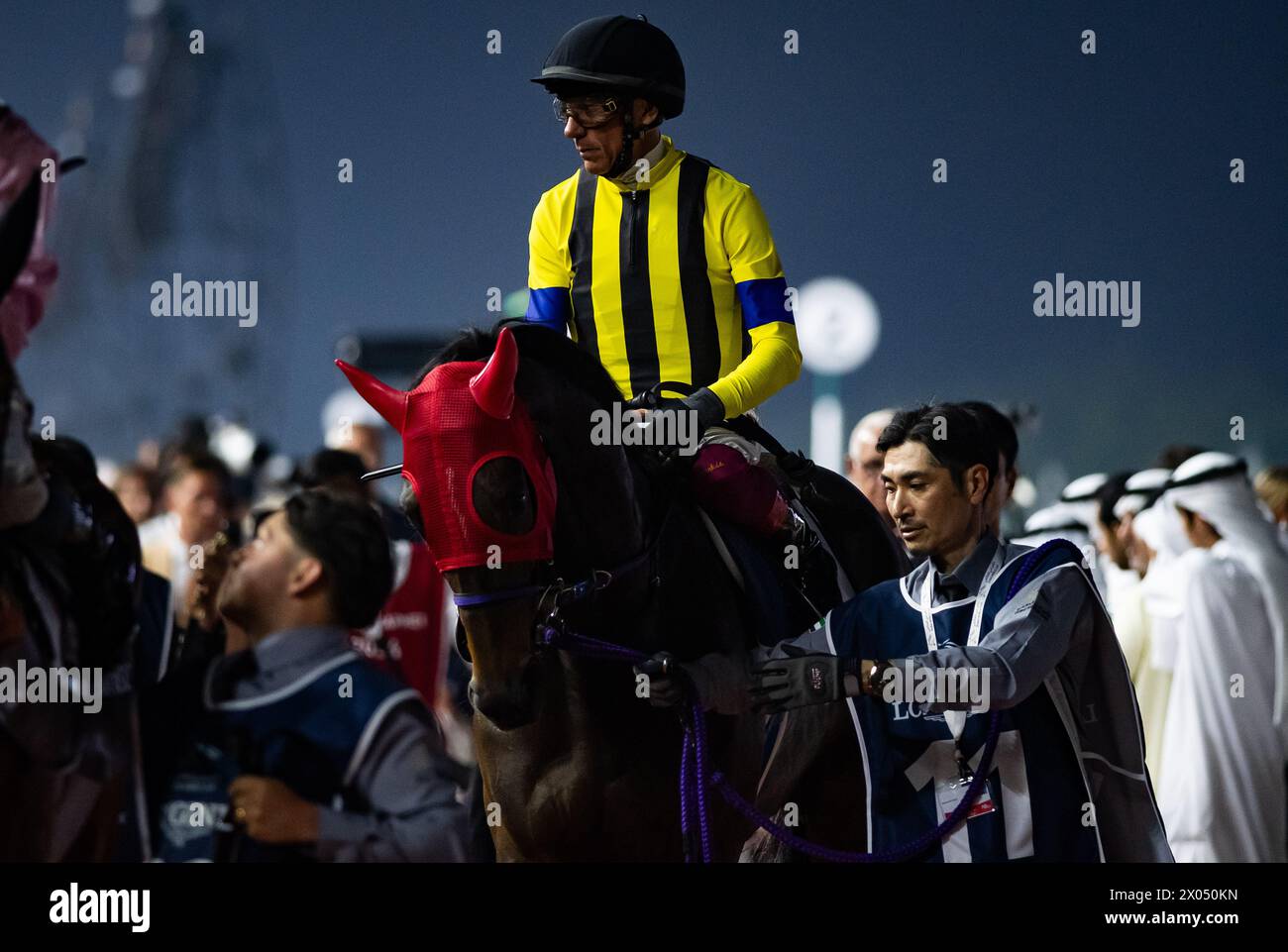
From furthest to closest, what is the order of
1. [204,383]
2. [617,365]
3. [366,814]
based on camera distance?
[204,383], [617,365], [366,814]

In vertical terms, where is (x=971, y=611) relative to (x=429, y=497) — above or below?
below

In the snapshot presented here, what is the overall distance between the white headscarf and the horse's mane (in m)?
2.76

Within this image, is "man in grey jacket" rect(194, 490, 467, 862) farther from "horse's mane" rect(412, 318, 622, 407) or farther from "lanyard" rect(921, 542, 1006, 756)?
"lanyard" rect(921, 542, 1006, 756)

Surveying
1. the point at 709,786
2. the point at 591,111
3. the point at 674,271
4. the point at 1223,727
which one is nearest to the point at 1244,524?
the point at 1223,727

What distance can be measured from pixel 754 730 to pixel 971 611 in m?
0.58

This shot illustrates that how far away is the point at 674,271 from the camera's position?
3.97 meters

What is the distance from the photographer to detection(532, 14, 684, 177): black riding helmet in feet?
12.6

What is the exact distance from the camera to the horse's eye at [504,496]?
3.28 metres

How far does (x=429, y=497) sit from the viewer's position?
330 centimetres

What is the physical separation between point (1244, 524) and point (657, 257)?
2.66 meters

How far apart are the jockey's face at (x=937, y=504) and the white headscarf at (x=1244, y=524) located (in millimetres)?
2165

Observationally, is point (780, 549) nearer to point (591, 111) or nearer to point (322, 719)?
point (591, 111)
